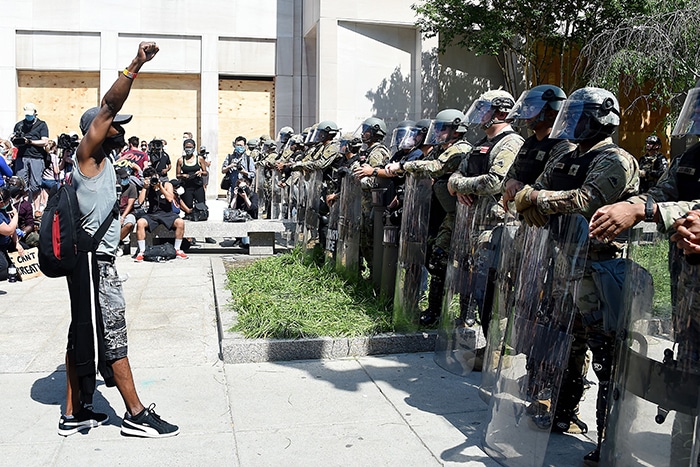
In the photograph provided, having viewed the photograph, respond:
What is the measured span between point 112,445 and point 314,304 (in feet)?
10.2

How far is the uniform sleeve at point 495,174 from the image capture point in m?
5.32

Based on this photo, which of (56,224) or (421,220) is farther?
(421,220)

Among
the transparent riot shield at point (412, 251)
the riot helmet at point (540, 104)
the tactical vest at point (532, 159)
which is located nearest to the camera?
the tactical vest at point (532, 159)

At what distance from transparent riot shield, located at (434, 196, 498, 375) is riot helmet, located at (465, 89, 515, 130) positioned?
593 mm

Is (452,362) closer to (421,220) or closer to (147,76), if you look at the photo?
(421,220)

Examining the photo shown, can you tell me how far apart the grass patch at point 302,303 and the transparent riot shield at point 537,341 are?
2.36 metres

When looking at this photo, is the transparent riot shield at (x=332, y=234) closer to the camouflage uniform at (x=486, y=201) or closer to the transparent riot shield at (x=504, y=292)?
the camouflage uniform at (x=486, y=201)

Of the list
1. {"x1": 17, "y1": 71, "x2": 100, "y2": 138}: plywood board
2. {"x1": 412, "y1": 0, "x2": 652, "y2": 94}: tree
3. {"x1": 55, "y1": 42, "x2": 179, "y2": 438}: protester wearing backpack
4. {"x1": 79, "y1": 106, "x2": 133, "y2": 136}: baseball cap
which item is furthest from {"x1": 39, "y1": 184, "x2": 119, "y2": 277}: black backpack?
{"x1": 17, "y1": 71, "x2": 100, "y2": 138}: plywood board

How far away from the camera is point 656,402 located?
10.5 feet

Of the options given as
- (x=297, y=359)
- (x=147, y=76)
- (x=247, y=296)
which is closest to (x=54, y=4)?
(x=147, y=76)

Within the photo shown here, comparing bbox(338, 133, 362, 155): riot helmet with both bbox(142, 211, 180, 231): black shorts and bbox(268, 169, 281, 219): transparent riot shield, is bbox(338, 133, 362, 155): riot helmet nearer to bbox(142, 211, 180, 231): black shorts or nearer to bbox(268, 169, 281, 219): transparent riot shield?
bbox(142, 211, 180, 231): black shorts

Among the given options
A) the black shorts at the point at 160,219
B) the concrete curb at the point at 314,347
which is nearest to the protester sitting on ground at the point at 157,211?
the black shorts at the point at 160,219

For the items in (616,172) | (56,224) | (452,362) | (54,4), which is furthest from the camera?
(54,4)

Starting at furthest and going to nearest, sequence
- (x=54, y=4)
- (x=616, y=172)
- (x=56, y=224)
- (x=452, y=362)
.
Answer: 1. (x=54, y=4)
2. (x=452, y=362)
3. (x=56, y=224)
4. (x=616, y=172)
